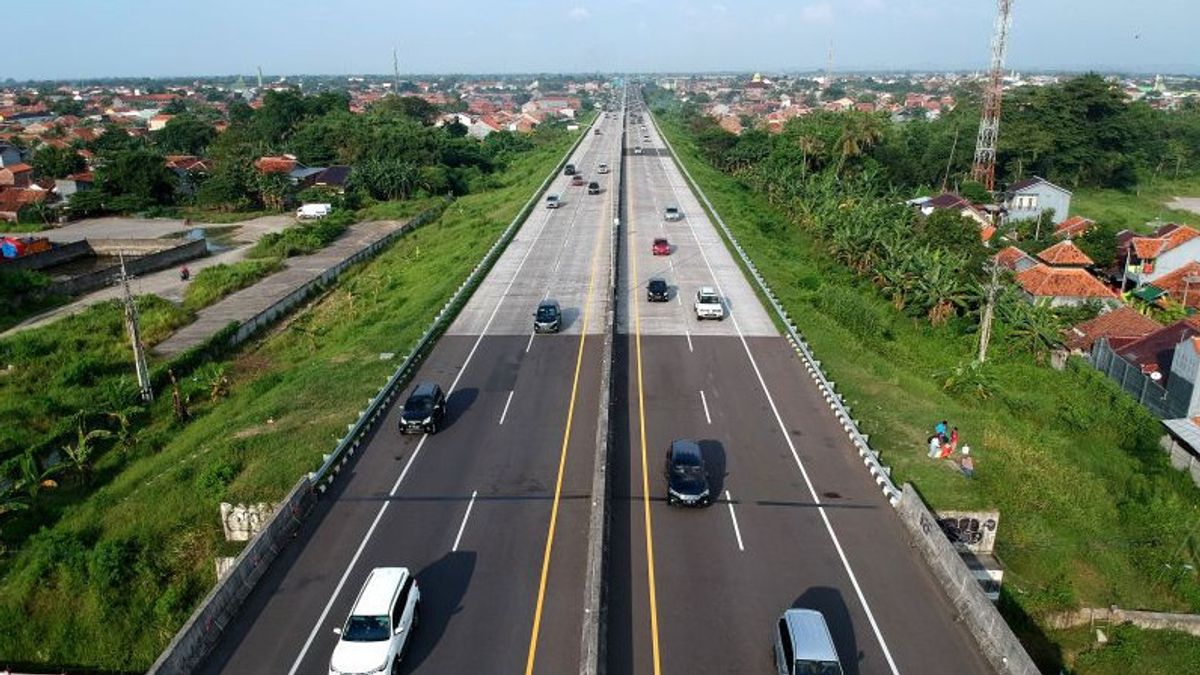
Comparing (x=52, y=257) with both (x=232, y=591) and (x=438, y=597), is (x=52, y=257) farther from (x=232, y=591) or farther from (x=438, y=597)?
(x=438, y=597)

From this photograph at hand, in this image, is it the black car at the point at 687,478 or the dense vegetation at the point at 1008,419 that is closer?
the black car at the point at 687,478

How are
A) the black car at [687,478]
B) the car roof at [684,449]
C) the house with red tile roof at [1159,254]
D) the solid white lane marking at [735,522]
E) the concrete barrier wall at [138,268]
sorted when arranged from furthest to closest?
the concrete barrier wall at [138,268]
the house with red tile roof at [1159,254]
the car roof at [684,449]
the black car at [687,478]
the solid white lane marking at [735,522]

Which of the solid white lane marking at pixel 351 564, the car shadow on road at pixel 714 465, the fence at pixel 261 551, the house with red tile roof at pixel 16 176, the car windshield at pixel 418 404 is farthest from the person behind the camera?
the house with red tile roof at pixel 16 176

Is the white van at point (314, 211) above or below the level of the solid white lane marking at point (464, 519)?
above

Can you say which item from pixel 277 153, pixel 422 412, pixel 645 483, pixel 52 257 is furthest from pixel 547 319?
pixel 277 153

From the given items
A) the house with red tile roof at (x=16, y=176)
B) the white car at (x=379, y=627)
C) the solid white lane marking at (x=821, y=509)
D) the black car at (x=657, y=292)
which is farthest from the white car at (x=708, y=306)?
the house with red tile roof at (x=16, y=176)

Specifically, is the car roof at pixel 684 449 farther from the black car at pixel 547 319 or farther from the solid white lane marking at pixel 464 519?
the black car at pixel 547 319
